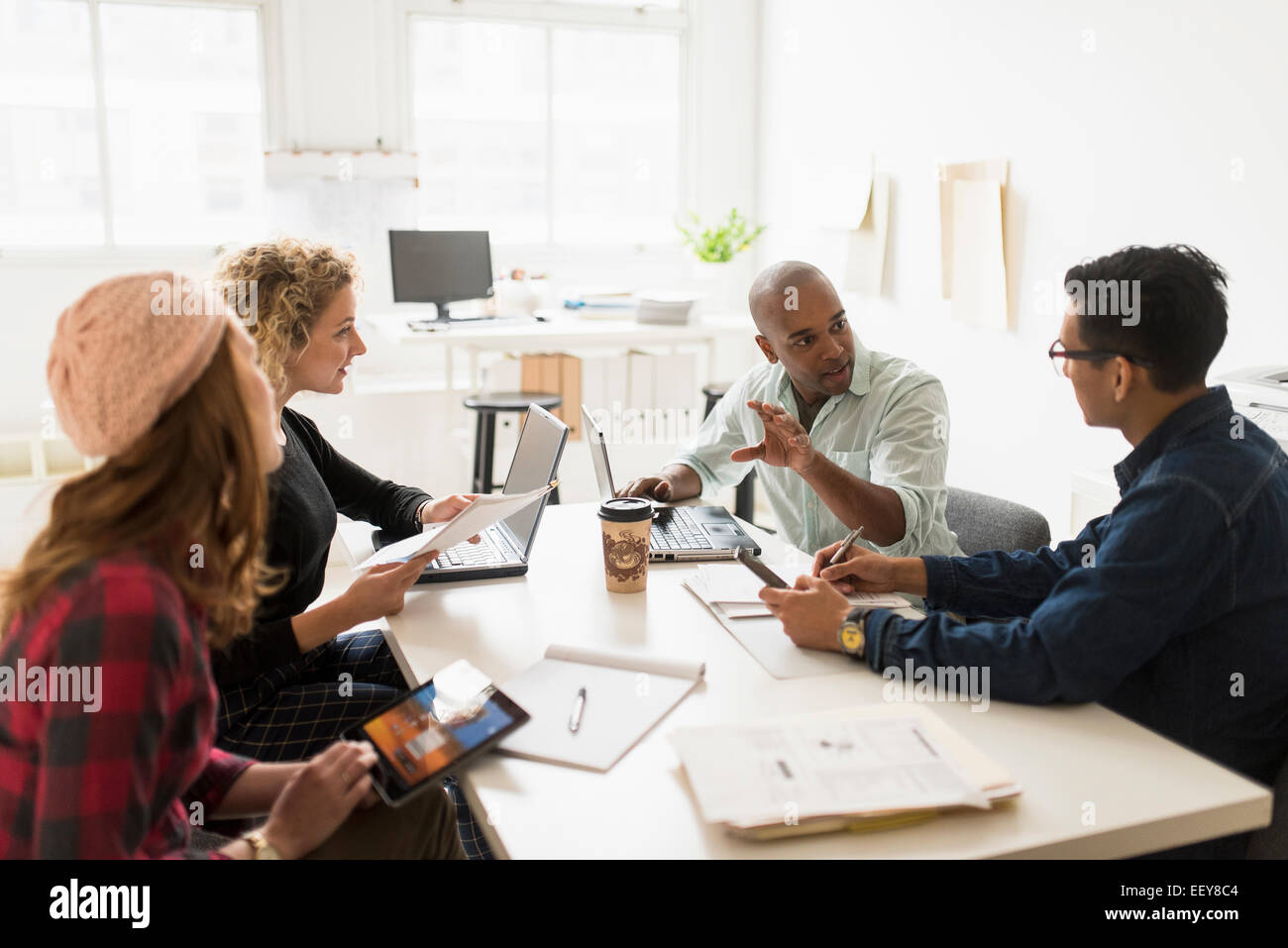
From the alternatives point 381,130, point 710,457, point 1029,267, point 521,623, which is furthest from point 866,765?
point 381,130

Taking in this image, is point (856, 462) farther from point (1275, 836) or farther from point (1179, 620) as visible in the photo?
point (1275, 836)

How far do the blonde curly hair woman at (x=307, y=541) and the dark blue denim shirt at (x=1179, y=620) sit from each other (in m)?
0.84

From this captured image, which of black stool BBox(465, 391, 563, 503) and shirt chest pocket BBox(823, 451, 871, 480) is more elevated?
shirt chest pocket BBox(823, 451, 871, 480)

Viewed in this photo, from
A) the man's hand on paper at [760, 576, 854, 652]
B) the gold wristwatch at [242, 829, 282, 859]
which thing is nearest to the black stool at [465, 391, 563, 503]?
the man's hand on paper at [760, 576, 854, 652]

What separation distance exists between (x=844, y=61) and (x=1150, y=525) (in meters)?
3.77

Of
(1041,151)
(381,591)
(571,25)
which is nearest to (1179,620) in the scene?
(381,591)

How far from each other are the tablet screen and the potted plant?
3921 mm

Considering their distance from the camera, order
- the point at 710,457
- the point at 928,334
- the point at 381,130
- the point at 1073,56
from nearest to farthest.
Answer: the point at 710,457 → the point at 1073,56 → the point at 928,334 → the point at 381,130

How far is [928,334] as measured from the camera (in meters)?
4.19

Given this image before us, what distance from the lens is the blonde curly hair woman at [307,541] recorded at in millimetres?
1667

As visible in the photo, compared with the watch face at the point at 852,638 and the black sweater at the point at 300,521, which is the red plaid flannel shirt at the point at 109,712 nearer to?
the black sweater at the point at 300,521

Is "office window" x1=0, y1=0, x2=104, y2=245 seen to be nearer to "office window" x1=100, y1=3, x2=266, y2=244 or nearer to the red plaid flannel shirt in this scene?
"office window" x1=100, y1=3, x2=266, y2=244

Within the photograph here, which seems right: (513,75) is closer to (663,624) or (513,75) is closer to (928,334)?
(928,334)

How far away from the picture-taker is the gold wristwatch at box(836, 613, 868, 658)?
147cm
